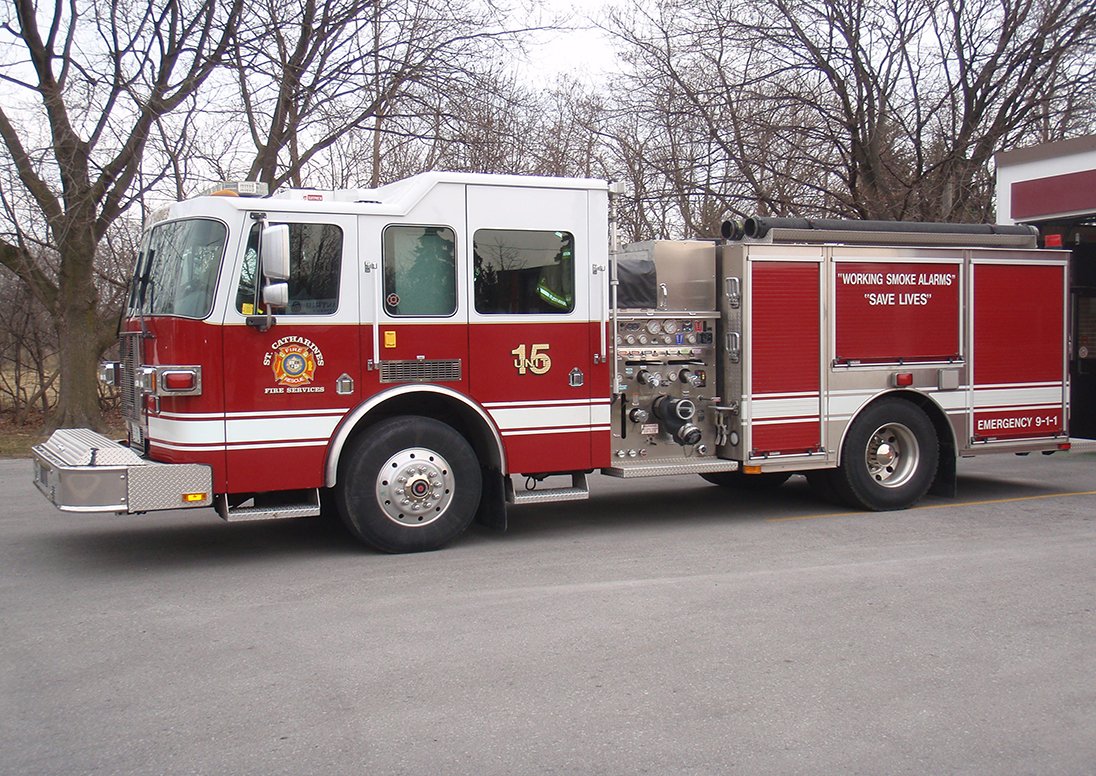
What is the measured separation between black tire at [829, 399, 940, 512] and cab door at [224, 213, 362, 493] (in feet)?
15.2

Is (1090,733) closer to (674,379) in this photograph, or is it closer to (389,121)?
(674,379)

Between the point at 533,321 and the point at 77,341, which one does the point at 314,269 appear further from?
the point at 77,341

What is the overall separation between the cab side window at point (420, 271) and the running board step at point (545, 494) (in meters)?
1.55

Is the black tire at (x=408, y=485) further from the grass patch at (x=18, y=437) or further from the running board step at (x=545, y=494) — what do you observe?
the grass patch at (x=18, y=437)

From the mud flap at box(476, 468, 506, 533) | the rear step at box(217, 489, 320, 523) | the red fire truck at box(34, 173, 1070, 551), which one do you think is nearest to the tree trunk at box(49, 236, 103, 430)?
the red fire truck at box(34, 173, 1070, 551)

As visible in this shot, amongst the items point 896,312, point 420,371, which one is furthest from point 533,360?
point 896,312

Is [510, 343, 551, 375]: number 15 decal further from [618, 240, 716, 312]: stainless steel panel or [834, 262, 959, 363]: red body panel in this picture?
[834, 262, 959, 363]: red body panel

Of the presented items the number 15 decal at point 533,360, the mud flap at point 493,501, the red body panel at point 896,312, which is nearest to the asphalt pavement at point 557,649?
the mud flap at point 493,501

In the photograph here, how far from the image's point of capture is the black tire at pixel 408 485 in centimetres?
779

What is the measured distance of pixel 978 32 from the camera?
1958 cm

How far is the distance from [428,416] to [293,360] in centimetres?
122

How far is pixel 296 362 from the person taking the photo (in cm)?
758

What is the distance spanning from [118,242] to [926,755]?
18609mm

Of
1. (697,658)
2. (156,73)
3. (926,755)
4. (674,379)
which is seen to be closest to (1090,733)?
(926,755)
